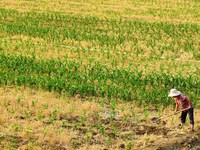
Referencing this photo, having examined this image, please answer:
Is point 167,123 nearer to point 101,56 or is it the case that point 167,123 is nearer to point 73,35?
point 101,56

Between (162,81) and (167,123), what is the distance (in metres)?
2.76

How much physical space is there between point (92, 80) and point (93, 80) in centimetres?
3

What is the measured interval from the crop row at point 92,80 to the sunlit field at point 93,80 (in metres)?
0.03

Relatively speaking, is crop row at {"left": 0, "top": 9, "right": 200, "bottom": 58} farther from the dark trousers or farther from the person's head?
the person's head

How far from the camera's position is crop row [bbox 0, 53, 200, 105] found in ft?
41.1

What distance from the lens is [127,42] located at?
19531 mm

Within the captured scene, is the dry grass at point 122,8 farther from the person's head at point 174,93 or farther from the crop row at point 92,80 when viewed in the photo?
the person's head at point 174,93

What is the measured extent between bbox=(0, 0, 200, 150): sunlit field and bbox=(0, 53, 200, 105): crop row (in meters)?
0.03

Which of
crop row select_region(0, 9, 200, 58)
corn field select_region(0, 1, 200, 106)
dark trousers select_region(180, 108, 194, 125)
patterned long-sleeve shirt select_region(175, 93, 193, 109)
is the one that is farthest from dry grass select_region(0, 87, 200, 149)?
crop row select_region(0, 9, 200, 58)

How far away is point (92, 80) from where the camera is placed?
13633 mm

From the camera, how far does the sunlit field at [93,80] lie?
10.2 m

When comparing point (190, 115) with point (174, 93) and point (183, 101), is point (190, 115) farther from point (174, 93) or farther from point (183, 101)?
point (174, 93)

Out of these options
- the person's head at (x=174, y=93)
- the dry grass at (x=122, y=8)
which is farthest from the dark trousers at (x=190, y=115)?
the dry grass at (x=122, y=8)

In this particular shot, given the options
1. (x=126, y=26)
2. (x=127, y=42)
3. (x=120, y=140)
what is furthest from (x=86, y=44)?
(x=120, y=140)
